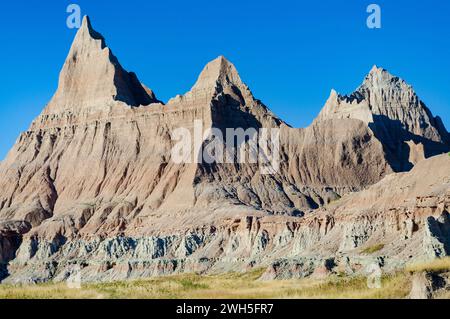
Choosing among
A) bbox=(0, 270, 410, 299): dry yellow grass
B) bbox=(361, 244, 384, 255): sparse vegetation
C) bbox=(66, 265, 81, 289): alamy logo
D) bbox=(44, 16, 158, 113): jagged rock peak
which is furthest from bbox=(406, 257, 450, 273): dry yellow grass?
bbox=(44, 16, 158, 113): jagged rock peak

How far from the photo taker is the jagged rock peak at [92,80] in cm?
17475

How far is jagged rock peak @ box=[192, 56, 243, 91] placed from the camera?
17038cm

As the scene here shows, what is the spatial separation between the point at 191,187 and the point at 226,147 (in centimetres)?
1326

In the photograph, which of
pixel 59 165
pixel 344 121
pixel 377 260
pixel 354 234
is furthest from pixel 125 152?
pixel 377 260

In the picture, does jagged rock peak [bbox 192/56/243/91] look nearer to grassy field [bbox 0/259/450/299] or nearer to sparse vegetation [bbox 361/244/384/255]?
grassy field [bbox 0/259/450/299]

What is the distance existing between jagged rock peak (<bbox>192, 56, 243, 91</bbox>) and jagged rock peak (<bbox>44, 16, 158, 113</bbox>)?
14945 millimetres

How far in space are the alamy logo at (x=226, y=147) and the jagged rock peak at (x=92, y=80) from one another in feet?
73.9

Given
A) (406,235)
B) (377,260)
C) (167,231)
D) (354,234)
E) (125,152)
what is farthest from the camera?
(125,152)

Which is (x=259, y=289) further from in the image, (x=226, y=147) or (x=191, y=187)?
(x=226, y=147)

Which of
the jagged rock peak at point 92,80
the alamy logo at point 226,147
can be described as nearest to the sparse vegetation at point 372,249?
the alamy logo at point 226,147
